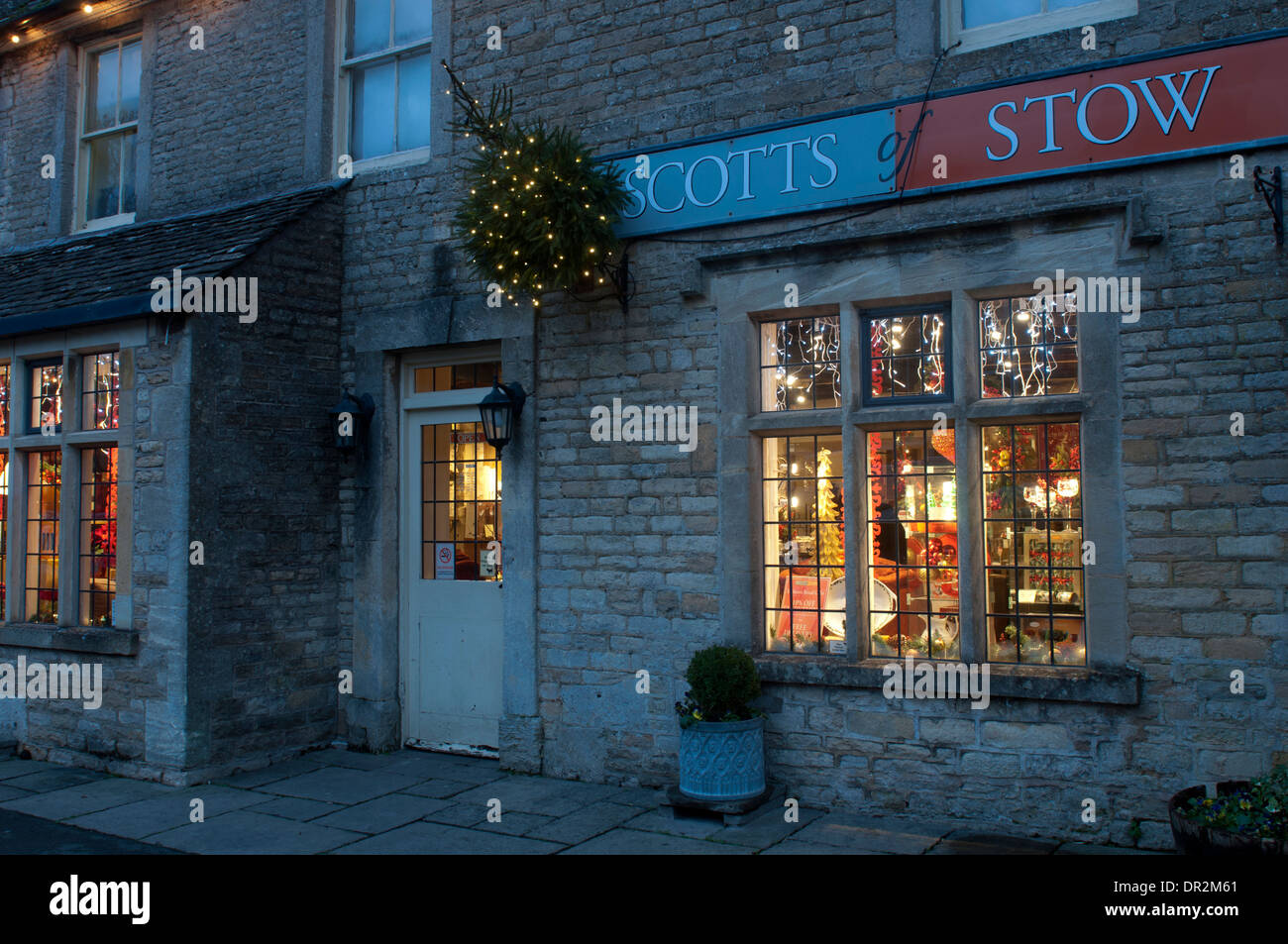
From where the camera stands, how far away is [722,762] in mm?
5695

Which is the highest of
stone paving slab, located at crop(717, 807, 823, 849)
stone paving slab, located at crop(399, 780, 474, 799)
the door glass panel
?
the door glass panel

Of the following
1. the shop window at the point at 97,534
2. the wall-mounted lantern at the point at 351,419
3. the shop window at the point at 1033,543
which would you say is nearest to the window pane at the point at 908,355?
the shop window at the point at 1033,543

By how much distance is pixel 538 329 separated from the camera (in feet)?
23.3

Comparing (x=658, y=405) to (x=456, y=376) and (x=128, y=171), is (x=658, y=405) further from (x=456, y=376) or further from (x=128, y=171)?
(x=128, y=171)

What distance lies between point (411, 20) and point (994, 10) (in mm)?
4535

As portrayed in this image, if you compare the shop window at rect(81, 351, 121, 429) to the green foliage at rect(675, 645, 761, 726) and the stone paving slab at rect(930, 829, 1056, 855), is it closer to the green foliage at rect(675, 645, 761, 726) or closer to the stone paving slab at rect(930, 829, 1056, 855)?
the green foliage at rect(675, 645, 761, 726)

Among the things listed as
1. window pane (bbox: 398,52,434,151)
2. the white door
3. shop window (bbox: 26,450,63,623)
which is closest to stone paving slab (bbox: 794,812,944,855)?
the white door

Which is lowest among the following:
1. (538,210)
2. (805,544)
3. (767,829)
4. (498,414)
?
(767,829)

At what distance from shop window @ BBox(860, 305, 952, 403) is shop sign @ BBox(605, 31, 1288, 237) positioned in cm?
70

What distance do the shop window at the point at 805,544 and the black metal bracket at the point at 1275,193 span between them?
2.45m

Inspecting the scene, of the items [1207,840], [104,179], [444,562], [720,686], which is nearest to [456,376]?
[444,562]

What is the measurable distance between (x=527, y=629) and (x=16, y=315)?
4.77 meters

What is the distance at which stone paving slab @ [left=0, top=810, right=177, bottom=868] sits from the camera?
5.55m

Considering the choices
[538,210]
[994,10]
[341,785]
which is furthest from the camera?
[341,785]
